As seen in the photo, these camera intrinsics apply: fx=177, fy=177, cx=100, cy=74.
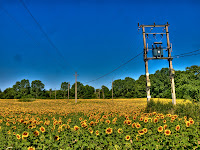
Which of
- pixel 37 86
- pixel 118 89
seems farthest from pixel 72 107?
pixel 37 86

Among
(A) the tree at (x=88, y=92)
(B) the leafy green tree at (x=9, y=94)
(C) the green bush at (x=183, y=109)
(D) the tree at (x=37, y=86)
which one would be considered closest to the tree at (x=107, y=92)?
(A) the tree at (x=88, y=92)

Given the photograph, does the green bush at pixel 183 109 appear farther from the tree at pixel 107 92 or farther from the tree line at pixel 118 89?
the tree at pixel 107 92

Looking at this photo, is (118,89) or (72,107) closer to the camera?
(72,107)

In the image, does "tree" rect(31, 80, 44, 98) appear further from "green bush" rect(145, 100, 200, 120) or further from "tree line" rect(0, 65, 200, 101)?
"green bush" rect(145, 100, 200, 120)

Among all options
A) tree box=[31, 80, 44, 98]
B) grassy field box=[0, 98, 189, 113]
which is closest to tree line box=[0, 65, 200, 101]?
tree box=[31, 80, 44, 98]

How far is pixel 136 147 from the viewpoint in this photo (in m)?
4.96

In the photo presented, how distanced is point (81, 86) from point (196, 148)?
101 metres

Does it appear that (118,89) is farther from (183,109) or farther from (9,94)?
(183,109)

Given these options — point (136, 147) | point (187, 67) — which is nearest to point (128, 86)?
point (187, 67)

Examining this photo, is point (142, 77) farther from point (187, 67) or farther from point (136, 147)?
point (136, 147)

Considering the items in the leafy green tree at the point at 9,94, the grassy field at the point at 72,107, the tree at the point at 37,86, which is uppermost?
the tree at the point at 37,86

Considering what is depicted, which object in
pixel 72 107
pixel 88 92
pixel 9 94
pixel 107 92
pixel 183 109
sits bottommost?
pixel 72 107

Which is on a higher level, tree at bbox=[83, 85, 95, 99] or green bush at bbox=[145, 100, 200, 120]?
tree at bbox=[83, 85, 95, 99]

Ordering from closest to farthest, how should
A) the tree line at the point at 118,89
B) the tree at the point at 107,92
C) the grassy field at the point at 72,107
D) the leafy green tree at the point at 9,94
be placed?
the grassy field at the point at 72,107
the tree line at the point at 118,89
the leafy green tree at the point at 9,94
the tree at the point at 107,92
